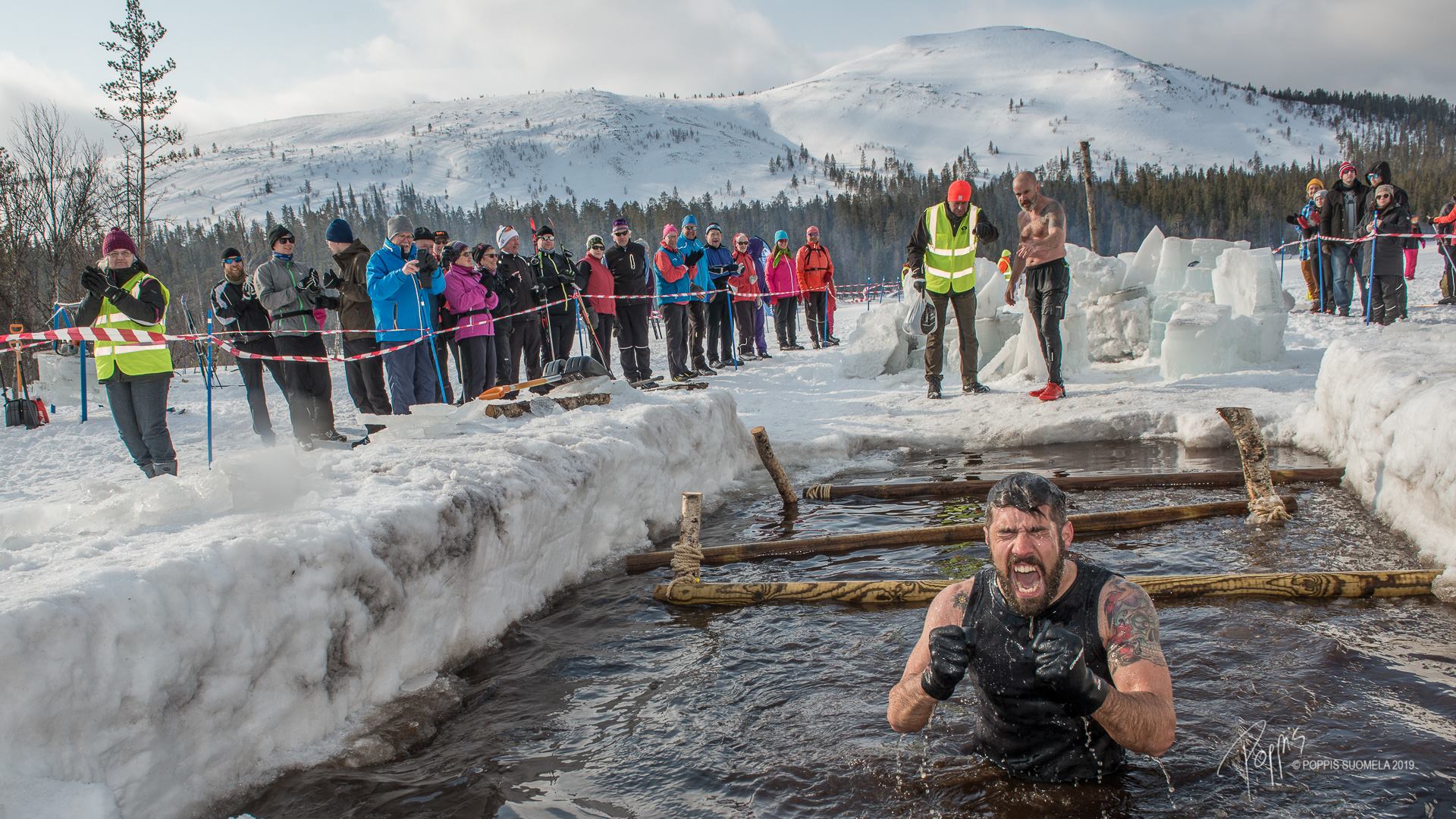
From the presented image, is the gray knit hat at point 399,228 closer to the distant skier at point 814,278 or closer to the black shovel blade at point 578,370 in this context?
the black shovel blade at point 578,370

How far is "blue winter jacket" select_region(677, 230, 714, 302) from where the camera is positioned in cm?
1300

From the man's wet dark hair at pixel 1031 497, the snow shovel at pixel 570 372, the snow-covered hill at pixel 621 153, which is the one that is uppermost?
the snow-covered hill at pixel 621 153

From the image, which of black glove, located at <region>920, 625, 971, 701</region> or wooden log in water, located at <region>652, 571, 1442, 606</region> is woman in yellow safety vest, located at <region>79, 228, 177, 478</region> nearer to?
wooden log in water, located at <region>652, 571, 1442, 606</region>

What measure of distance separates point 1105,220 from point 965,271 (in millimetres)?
75944

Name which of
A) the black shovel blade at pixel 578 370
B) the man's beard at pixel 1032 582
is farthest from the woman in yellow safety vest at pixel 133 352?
the man's beard at pixel 1032 582

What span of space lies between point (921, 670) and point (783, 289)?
14.5 metres

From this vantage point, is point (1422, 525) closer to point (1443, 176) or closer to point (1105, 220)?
point (1105, 220)

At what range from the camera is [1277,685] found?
3.54 meters

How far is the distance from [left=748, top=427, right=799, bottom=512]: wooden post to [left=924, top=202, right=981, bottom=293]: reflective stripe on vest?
3.60 metres

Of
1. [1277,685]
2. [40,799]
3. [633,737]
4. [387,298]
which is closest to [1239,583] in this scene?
[1277,685]

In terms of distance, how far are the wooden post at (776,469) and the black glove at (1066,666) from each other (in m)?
4.47

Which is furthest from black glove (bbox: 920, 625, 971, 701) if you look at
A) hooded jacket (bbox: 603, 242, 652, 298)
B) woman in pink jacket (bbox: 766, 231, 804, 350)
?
woman in pink jacket (bbox: 766, 231, 804, 350)

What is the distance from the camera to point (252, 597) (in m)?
3.23

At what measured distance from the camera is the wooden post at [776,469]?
6.81 m
